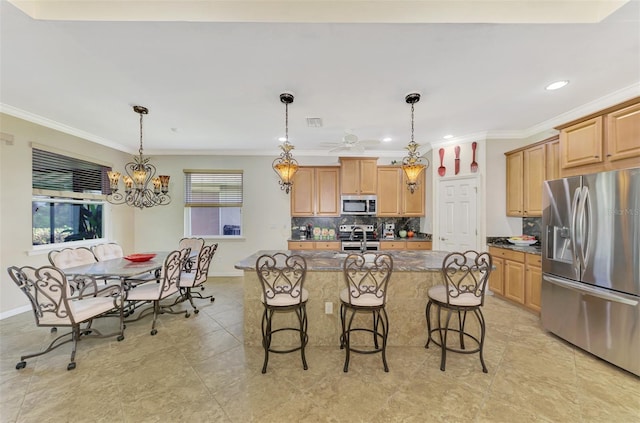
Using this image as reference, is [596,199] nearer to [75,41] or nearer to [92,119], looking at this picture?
[75,41]

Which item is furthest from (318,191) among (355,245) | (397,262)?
(397,262)

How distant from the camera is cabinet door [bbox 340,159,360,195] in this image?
5.14 m

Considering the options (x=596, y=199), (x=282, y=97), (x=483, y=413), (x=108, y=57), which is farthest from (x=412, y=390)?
(x=108, y=57)

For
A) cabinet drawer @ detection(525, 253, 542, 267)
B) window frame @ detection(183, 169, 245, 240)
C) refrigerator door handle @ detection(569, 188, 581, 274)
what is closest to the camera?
refrigerator door handle @ detection(569, 188, 581, 274)

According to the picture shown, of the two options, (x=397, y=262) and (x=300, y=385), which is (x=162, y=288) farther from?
(x=397, y=262)

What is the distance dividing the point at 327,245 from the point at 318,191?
1198mm

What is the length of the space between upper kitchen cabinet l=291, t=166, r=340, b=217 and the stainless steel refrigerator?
3400mm

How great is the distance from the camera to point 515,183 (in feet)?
13.0

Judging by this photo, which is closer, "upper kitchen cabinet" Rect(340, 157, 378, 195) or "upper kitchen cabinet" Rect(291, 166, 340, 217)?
"upper kitchen cabinet" Rect(340, 157, 378, 195)

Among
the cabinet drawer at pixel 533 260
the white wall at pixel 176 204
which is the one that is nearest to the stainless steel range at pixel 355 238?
the white wall at pixel 176 204

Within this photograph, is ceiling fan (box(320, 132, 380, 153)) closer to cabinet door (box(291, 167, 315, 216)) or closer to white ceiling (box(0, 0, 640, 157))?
white ceiling (box(0, 0, 640, 157))

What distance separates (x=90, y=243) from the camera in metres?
4.48

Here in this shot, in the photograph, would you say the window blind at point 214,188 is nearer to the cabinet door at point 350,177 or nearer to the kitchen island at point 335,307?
the cabinet door at point 350,177

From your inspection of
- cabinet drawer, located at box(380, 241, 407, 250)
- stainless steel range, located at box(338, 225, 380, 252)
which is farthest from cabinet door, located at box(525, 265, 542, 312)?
stainless steel range, located at box(338, 225, 380, 252)
